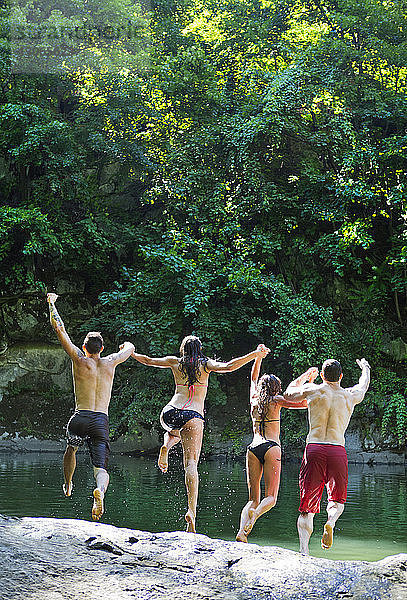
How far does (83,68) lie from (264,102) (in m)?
5.12

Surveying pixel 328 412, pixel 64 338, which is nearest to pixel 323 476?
pixel 328 412

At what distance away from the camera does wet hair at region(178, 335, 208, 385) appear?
611cm

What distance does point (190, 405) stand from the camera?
608 cm

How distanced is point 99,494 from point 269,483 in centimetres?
158

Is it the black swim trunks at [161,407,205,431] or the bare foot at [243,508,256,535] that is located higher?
the black swim trunks at [161,407,205,431]

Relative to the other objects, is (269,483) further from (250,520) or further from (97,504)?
(97,504)

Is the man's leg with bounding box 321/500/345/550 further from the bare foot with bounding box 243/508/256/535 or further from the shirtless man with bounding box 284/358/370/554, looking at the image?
the bare foot with bounding box 243/508/256/535

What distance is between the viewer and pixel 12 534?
3.99m

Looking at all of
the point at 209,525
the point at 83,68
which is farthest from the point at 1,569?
the point at 83,68

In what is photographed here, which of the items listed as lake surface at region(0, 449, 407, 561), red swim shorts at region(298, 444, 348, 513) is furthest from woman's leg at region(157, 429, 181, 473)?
lake surface at region(0, 449, 407, 561)

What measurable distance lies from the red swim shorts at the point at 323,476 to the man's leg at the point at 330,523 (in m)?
0.05

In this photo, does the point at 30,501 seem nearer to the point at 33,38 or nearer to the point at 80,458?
the point at 80,458

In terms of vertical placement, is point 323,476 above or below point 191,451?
below

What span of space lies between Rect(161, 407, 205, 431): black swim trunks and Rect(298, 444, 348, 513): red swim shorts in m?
1.07
